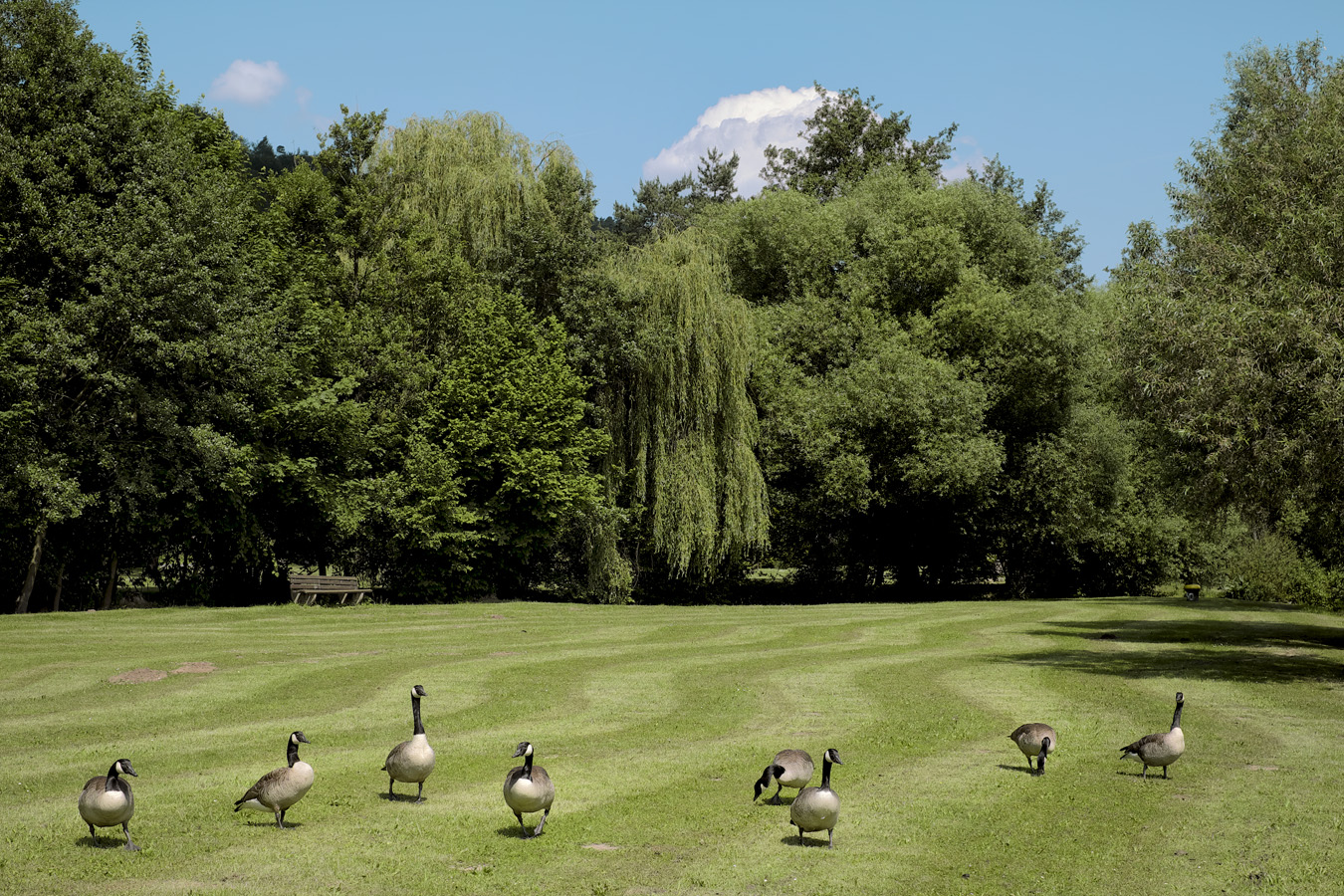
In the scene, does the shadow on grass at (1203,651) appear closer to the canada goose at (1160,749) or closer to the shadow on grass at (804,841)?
the canada goose at (1160,749)

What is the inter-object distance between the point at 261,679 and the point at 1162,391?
24644 mm

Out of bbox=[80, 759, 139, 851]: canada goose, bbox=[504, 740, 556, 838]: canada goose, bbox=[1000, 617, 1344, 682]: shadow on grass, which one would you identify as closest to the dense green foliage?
bbox=[1000, 617, 1344, 682]: shadow on grass

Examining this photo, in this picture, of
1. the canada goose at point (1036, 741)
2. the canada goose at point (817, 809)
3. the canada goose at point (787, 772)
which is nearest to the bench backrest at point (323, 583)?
the canada goose at point (787, 772)

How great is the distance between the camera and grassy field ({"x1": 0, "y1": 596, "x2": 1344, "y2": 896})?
427 inches

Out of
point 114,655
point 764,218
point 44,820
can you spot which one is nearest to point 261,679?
point 114,655

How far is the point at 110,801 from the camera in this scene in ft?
35.5

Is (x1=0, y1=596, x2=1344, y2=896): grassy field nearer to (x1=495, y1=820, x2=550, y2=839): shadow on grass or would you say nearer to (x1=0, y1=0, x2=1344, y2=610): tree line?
(x1=495, y1=820, x2=550, y2=839): shadow on grass

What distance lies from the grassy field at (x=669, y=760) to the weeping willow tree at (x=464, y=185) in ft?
85.8

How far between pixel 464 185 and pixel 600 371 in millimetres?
12389

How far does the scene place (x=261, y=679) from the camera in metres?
22.8

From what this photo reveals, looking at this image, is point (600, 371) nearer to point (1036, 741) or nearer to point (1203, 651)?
point (1203, 651)

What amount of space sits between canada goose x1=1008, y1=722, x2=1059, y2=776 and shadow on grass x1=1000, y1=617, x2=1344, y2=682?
1221cm

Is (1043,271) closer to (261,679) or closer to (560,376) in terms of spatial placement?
(560,376)

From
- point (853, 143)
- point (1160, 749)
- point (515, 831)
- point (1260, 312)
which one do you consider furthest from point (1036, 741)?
point (853, 143)
